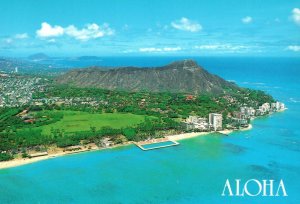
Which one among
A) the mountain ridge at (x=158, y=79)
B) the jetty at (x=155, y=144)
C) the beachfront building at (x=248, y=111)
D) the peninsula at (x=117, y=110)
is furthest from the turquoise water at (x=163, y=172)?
the mountain ridge at (x=158, y=79)

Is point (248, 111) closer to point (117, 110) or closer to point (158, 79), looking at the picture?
point (117, 110)

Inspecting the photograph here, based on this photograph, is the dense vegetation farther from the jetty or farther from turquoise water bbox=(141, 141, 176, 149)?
turquoise water bbox=(141, 141, 176, 149)

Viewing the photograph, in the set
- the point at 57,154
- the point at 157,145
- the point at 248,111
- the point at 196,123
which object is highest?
the point at 248,111

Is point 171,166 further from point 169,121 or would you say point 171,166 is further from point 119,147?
point 169,121

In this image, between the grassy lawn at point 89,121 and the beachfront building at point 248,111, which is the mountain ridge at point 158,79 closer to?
the beachfront building at point 248,111

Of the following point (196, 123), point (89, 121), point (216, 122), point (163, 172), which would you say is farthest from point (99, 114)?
point (163, 172)

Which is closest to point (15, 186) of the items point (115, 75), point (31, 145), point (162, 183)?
point (31, 145)

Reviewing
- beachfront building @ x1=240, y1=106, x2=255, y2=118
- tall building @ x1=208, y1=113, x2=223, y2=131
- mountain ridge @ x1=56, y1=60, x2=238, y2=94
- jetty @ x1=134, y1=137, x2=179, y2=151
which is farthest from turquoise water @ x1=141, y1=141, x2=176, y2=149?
mountain ridge @ x1=56, y1=60, x2=238, y2=94
